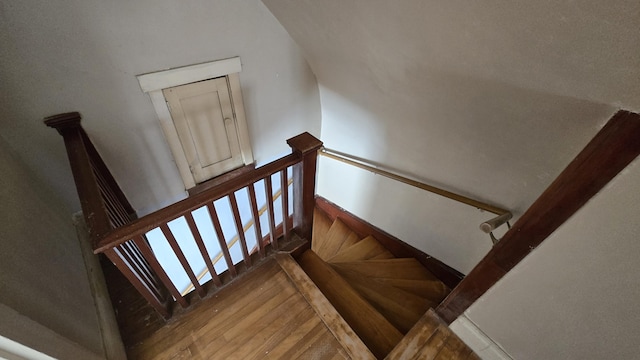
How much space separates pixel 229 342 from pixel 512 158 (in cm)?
185

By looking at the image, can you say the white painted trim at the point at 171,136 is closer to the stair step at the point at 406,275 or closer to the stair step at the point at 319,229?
the stair step at the point at 319,229

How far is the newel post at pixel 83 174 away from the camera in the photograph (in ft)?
3.09

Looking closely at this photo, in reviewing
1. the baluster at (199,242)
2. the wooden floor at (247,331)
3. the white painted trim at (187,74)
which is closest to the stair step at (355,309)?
the wooden floor at (247,331)

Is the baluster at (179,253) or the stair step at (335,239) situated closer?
the baluster at (179,253)

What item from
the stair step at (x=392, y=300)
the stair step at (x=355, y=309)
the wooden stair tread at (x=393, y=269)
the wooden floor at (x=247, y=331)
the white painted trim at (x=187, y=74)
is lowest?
the wooden stair tread at (x=393, y=269)

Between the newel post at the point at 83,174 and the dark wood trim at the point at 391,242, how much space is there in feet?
7.25

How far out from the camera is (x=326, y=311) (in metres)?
1.44

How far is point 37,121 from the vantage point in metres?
1.42

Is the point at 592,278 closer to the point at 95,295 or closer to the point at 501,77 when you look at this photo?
the point at 501,77

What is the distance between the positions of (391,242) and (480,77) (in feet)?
5.62

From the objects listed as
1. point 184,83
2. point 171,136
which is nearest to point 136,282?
point 171,136

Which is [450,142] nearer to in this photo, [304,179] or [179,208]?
[304,179]

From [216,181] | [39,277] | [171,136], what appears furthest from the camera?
[216,181]

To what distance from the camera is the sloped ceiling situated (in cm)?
83
